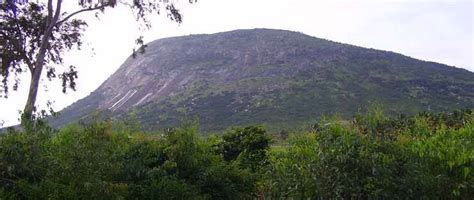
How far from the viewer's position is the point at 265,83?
107125 millimetres

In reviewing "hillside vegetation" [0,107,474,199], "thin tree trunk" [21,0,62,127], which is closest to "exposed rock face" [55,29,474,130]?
"thin tree trunk" [21,0,62,127]

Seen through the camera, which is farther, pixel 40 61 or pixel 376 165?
pixel 40 61

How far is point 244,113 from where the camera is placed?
284ft

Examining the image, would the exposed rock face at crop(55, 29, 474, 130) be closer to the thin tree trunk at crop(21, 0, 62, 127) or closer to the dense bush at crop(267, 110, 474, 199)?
the thin tree trunk at crop(21, 0, 62, 127)

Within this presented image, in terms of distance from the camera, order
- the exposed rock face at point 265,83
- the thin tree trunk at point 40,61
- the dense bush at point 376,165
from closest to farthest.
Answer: the dense bush at point 376,165, the thin tree trunk at point 40,61, the exposed rock face at point 265,83

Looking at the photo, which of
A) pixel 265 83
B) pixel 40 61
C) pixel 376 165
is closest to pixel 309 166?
pixel 376 165

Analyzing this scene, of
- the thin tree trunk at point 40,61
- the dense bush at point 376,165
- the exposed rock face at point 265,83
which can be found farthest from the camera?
the exposed rock face at point 265,83

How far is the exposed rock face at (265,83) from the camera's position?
8575cm

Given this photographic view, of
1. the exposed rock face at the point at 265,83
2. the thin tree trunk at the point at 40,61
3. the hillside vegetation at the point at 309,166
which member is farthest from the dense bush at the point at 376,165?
the exposed rock face at the point at 265,83

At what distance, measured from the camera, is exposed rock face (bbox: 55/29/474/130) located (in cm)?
8575

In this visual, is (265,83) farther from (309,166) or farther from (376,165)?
(376,165)

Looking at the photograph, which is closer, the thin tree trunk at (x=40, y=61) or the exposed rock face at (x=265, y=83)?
the thin tree trunk at (x=40, y=61)

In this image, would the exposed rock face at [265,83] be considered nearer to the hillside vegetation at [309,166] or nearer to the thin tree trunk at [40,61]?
the thin tree trunk at [40,61]

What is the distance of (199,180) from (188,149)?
26.7 inches
